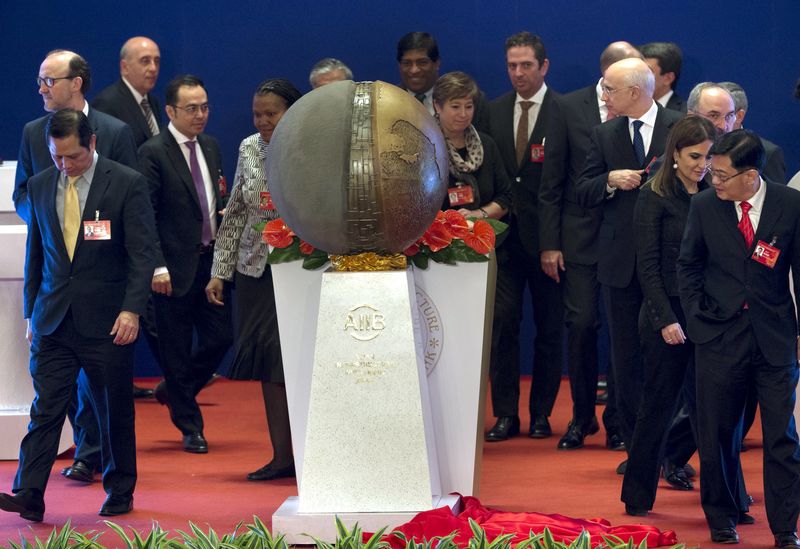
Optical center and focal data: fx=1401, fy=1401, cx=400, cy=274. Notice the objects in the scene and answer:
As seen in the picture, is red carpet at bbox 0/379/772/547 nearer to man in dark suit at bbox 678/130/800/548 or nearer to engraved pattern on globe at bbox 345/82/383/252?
man in dark suit at bbox 678/130/800/548

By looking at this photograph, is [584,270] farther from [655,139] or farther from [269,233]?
[269,233]

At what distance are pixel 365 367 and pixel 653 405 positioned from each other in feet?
4.33

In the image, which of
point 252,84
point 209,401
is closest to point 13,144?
point 252,84

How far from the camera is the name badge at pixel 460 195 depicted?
23.6 ft

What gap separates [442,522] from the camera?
206 inches

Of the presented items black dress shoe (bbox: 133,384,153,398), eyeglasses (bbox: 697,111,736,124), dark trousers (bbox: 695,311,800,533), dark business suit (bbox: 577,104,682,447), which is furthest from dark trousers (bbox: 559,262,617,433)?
black dress shoe (bbox: 133,384,153,398)

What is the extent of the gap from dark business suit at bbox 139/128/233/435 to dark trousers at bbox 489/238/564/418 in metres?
1.59

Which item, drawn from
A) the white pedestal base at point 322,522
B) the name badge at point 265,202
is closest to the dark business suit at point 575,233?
the name badge at point 265,202

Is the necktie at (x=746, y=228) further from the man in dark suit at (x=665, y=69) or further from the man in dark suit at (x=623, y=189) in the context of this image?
the man in dark suit at (x=665, y=69)

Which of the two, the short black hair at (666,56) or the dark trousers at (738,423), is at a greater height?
the short black hair at (666,56)

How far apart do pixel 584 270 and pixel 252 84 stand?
11.5 feet

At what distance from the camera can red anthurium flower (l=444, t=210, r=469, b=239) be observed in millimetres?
5926

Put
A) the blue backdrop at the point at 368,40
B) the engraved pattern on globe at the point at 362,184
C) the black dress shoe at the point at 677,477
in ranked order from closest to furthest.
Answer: the engraved pattern on globe at the point at 362,184 < the black dress shoe at the point at 677,477 < the blue backdrop at the point at 368,40

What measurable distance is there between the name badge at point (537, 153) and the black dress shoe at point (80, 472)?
3049mm
